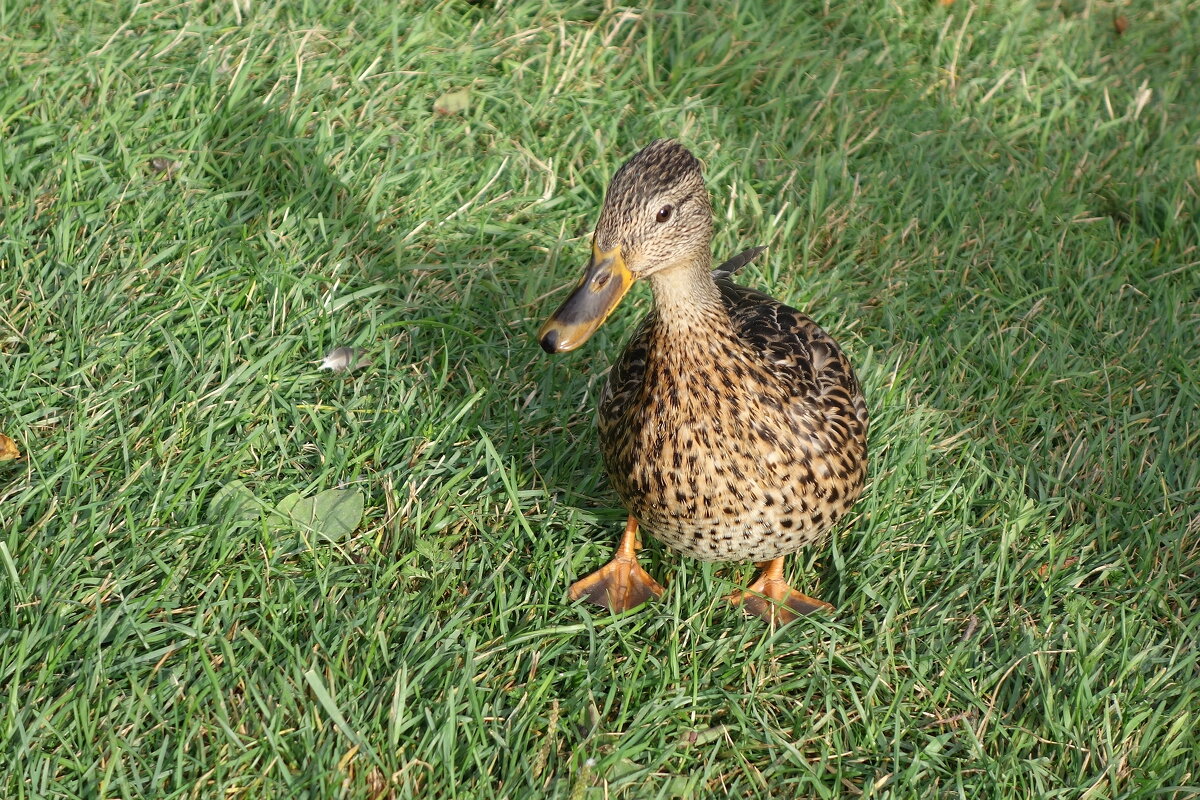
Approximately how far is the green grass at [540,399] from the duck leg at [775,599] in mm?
62

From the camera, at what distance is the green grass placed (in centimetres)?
253

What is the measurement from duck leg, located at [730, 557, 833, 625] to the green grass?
6 centimetres

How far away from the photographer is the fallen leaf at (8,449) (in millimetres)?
2855

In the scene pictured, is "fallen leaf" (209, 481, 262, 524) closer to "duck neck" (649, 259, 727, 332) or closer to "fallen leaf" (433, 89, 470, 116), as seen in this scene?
"duck neck" (649, 259, 727, 332)

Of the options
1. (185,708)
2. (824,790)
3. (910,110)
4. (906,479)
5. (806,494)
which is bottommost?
(185,708)

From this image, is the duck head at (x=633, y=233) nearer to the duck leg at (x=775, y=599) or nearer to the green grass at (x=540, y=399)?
the green grass at (x=540, y=399)

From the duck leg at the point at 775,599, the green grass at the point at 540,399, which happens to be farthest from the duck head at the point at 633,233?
the duck leg at the point at 775,599

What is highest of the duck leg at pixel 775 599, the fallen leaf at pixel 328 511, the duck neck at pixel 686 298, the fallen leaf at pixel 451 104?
the duck neck at pixel 686 298

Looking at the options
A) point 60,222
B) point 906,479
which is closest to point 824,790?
point 906,479

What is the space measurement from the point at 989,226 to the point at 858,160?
1.68ft

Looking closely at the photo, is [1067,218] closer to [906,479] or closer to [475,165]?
[906,479]

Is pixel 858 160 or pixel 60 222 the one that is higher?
pixel 858 160

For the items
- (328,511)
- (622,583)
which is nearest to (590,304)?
(622,583)

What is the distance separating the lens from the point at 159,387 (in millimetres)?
3068
